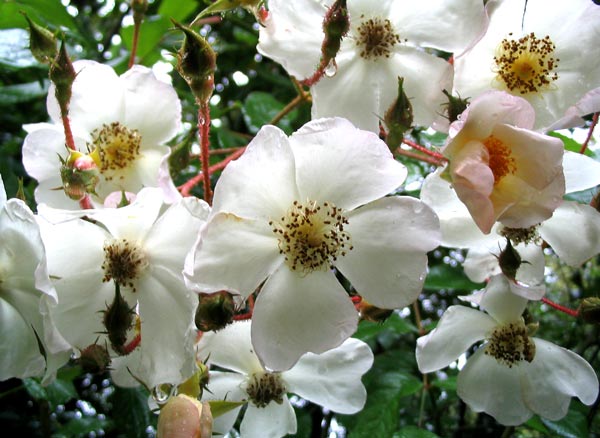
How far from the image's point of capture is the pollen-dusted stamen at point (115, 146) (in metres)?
1.61

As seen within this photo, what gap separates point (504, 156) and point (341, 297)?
369 millimetres

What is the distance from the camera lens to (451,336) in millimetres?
1566

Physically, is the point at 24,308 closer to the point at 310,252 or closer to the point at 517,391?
the point at 310,252

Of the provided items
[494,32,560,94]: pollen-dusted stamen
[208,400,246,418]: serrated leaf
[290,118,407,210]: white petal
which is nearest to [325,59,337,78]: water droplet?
[290,118,407,210]: white petal

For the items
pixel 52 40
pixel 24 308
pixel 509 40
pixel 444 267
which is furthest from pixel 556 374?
pixel 52 40

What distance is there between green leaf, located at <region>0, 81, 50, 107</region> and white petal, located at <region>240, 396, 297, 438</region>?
1.19m

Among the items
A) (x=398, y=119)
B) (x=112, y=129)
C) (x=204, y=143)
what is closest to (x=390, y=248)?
(x=398, y=119)

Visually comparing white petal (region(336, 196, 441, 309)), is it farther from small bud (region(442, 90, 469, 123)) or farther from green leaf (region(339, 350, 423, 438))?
green leaf (region(339, 350, 423, 438))

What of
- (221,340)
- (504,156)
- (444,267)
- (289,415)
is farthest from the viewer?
(444,267)

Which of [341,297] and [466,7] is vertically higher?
[466,7]

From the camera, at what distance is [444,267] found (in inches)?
84.7

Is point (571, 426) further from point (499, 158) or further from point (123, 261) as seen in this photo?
point (123, 261)

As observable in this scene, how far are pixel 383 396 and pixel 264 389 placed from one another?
1.09 ft

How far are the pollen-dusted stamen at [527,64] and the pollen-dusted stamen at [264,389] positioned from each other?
88 cm
